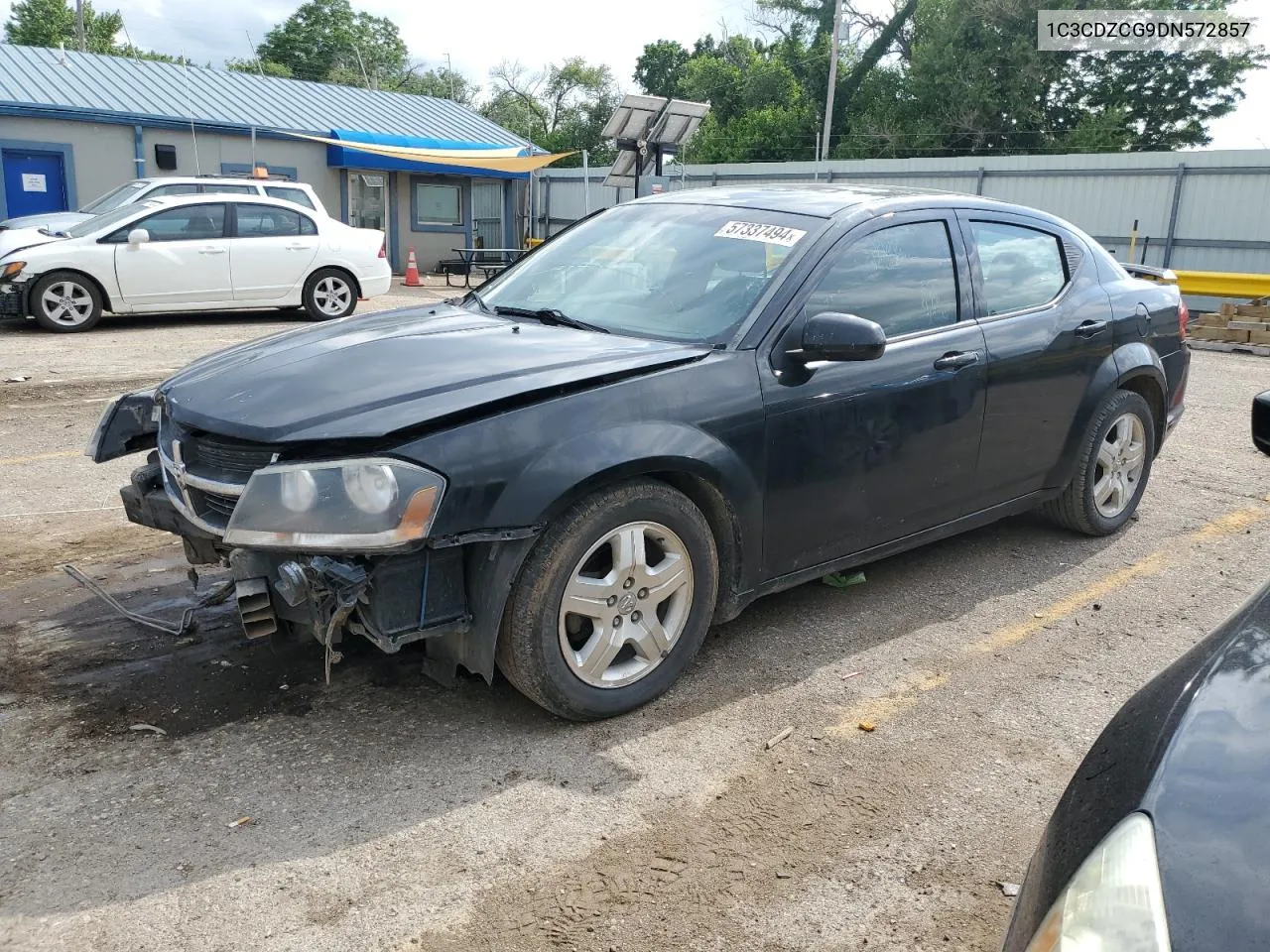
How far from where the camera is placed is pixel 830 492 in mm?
3885

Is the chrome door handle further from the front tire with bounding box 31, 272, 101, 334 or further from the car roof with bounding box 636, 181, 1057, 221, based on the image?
the front tire with bounding box 31, 272, 101, 334

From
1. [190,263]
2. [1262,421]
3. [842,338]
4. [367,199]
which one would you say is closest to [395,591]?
[842,338]

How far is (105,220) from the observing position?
12.2 metres

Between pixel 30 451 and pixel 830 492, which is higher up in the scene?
pixel 830 492

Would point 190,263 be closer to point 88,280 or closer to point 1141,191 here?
point 88,280

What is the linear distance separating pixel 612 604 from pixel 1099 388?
2.93 m

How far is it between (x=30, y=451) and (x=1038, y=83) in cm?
3680

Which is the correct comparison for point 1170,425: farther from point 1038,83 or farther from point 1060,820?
point 1038,83

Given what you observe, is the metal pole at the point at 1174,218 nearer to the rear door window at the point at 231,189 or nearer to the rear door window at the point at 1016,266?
the rear door window at the point at 231,189

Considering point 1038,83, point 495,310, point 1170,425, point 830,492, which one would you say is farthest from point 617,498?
point 1038,83

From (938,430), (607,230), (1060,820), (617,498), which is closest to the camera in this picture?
(1060,820)

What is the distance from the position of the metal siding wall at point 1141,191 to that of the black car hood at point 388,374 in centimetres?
1379

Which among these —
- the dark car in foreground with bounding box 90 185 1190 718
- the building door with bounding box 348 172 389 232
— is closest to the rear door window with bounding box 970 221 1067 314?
the dark car in foreground with bounding box 90 185 1190 718

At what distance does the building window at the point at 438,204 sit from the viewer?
25.4 meters
